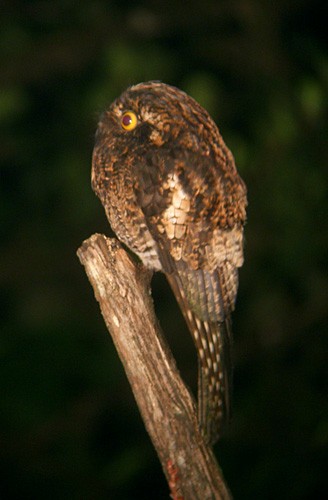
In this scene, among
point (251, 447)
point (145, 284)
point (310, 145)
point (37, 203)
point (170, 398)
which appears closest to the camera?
point (170, 398)

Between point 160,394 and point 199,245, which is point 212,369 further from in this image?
point 199,245

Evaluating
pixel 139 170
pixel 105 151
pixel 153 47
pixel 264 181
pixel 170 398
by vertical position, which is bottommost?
pixel 170 398

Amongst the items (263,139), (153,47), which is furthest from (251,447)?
(153,47)

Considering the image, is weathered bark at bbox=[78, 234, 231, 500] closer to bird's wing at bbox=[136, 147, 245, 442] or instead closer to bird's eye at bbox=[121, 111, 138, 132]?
bird's wing at bbox=[136, 147, 245, 442]

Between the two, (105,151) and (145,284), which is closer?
(145,284)

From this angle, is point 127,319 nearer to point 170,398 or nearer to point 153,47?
point 170,398

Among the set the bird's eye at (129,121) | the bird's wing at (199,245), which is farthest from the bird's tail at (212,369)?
the bird's eye at (129,121)

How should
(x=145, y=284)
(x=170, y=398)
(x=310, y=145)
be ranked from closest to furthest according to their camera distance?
(x=170, y=398) → (x=145, y=284) → (x=310, y=145)

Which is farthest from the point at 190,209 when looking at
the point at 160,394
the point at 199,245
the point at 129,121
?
the point at 160,394
